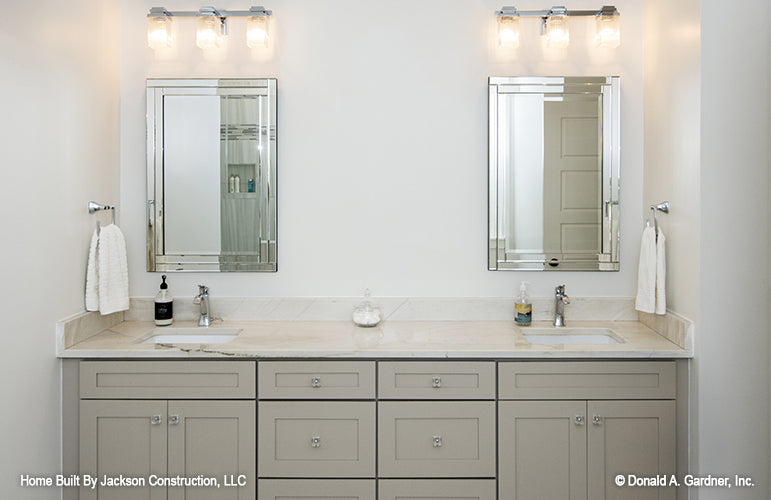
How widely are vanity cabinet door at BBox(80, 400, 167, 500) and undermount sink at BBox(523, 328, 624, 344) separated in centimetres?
149

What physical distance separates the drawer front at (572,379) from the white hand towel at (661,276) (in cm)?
27

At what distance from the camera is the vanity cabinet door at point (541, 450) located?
174 centimetres

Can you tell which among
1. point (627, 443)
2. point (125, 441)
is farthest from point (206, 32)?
point (627, 443)

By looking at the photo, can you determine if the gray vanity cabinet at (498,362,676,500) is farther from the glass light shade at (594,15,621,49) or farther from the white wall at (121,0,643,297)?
the glass light shade at (594,15,621,49)

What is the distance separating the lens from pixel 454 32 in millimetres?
2176

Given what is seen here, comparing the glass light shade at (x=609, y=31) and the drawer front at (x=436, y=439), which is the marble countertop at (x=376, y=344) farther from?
the glass light shade at (x=609, y=31)

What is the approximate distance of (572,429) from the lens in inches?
68.5

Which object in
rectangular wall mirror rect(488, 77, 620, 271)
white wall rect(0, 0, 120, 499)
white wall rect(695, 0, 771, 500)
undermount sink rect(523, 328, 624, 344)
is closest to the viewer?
white wall rect(0, 0, 120, 499)

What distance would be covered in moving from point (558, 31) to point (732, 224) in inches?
42.2

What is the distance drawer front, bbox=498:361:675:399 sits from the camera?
5.71 feet

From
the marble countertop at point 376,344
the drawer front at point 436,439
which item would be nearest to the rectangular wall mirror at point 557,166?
the marble countertop at point 376,344

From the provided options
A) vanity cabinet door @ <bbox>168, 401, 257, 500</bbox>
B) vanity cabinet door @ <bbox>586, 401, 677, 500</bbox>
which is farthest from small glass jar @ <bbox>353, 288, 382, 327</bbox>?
vanity cabinet door @ <bbox>586, 401, 677, 500</bbox>

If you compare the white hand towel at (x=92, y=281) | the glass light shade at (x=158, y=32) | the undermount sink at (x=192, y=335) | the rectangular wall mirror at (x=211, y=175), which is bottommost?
the undermount sink at (x=192, y=335)

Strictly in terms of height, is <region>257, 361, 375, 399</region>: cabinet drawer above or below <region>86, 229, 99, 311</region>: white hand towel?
below
